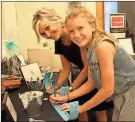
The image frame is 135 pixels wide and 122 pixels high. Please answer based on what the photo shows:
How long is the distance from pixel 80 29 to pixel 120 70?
32 cm

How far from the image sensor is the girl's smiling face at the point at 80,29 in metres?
1.12

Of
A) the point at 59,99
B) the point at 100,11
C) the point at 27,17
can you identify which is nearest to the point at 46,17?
the point at 59,99

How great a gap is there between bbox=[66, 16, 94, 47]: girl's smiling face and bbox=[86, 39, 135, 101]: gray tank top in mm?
63

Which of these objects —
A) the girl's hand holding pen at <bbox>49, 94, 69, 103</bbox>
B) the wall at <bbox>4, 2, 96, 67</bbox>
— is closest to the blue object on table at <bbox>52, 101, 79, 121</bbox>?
the girl's hand holding pen at <bbox>49, 94, 69, 103</bbox>

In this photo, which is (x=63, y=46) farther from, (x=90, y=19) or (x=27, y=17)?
(x=27, y=17)

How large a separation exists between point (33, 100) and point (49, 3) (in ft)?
5.30

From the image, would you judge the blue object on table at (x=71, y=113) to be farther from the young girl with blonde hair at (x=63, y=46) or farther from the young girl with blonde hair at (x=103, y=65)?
the young girl with blonde hair at (x=63, y=46)

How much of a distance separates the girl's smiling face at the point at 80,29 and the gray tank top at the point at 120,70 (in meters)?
0.06

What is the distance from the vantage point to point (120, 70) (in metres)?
1.23

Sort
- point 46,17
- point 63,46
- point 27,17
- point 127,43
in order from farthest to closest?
point 27,17, point 127,43, point 63,46, point 46,17

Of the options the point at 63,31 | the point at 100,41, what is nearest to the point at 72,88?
the point at 63,31

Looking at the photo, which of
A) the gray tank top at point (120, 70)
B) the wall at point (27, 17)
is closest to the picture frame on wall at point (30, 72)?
the gray tank top at point (120, 70)

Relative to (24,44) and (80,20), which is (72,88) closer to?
(80,20)

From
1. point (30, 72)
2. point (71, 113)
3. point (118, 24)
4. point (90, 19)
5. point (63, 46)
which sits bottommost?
point (71, 113)
